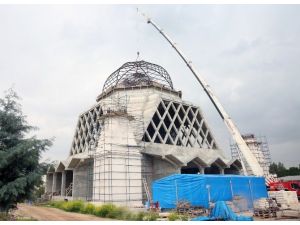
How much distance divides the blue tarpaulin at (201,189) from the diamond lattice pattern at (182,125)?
33.7 ft

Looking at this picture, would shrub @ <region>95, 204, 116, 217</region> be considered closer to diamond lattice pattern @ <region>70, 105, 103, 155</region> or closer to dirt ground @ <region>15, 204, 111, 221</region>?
dirt ground @ <region>15, 204, 111, 221</region>

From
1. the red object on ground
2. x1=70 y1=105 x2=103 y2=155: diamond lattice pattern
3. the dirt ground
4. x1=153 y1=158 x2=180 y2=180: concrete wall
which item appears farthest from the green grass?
the red object on ground

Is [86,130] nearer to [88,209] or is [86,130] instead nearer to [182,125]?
[182,125]

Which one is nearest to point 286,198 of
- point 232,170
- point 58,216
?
point 232,170

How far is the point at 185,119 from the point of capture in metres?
32.6

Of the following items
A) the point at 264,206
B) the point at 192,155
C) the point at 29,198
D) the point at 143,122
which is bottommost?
the point at 264,206

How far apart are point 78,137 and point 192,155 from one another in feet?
60.3

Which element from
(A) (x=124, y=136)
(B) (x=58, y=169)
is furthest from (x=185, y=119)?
(B) (x=58, y=169)

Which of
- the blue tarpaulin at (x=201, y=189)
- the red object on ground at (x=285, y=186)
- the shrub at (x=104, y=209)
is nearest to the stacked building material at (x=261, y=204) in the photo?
the blue tarpaulin at (x=201, y=189)

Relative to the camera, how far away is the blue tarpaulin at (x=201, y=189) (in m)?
18.5

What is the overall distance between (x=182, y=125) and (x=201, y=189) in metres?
14.1

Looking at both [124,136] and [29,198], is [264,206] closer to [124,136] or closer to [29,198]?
[124,136]

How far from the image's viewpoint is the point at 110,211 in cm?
1627

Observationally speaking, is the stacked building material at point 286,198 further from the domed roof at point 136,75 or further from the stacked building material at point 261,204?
the domed roof at point 136,75
